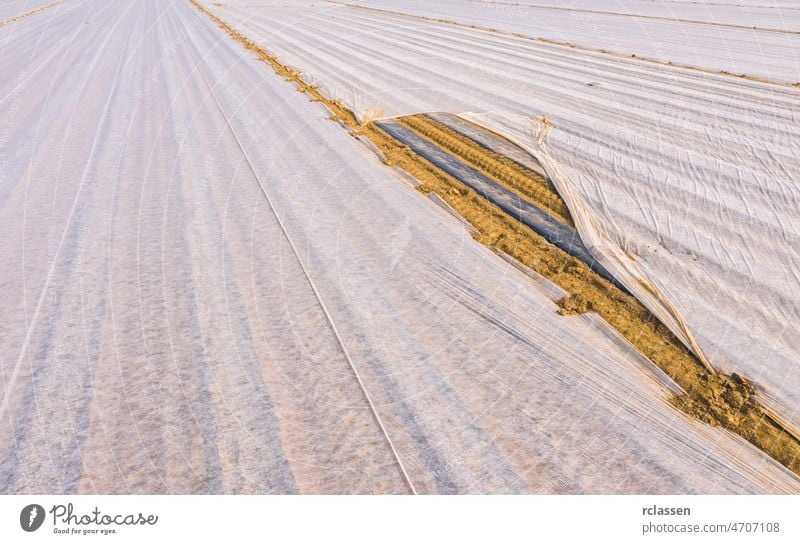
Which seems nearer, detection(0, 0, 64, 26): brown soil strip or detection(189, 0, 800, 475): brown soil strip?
detection(189, 0, 800, 475): brown soil strip

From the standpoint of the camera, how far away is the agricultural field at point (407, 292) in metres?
4.47

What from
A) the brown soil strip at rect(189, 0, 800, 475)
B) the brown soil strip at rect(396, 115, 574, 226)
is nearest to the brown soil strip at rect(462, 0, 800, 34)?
the brown soil strip at rect(396, 115, 574, 226)

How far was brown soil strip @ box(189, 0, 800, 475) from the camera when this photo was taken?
456cm

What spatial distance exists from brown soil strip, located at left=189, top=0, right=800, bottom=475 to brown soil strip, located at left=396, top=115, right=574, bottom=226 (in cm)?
78

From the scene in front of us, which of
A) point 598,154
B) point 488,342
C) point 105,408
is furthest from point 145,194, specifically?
point 598,154

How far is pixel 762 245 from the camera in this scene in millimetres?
7012
